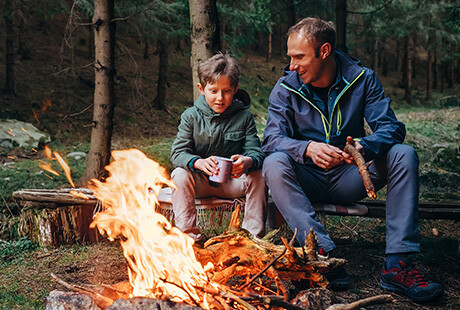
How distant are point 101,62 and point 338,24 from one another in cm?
773

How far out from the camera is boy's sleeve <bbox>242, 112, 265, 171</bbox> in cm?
339

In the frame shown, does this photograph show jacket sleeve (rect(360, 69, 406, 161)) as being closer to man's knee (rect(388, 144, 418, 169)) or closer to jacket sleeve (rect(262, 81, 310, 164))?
man's knee (rect(388, 144, 418, 169))

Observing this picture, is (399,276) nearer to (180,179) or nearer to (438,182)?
(180,179)

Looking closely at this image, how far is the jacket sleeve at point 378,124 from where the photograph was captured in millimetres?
3004

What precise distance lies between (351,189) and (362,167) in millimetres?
489

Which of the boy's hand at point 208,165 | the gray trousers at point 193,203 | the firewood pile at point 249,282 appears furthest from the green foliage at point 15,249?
the boy's hand at point 208,165

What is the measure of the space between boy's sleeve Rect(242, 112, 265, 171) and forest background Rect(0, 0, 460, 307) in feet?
4.22

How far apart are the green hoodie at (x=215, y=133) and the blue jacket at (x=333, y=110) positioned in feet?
0.80

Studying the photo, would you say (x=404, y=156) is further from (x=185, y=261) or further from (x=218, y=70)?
(x=185, y=261)

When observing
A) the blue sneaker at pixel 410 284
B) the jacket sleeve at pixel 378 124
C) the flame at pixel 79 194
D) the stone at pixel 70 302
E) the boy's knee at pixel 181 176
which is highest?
the jacket sleeve at pixel 378 124

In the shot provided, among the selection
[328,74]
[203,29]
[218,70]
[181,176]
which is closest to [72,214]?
[181,176]

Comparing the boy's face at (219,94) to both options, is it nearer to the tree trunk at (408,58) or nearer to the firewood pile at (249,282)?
the firewood pile at (249,282)

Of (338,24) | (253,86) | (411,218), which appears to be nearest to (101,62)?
(411,218)

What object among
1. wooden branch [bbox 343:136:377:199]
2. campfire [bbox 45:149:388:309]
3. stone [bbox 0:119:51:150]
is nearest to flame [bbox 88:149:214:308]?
campfire [bbox 45:149:388:309]
